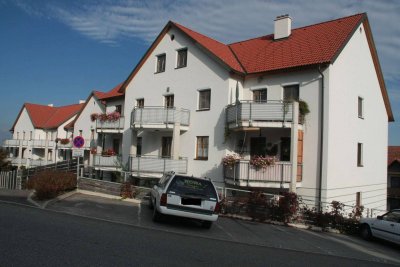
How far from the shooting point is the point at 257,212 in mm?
15484

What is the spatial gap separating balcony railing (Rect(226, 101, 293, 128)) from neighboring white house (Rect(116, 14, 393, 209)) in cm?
5

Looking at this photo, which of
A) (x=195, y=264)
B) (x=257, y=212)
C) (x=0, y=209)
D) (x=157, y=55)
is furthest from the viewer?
(x=157, y=55)

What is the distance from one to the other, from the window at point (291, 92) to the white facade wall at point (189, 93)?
306cm

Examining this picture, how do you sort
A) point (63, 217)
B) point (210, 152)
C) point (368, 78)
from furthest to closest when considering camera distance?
point (368, 78), point (210, 152), point (63, 217)

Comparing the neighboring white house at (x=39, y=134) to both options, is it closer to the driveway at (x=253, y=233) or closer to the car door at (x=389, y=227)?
the driveway at (x=253, y=233)

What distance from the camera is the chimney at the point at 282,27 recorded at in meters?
23.4

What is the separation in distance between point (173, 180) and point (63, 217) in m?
3.93

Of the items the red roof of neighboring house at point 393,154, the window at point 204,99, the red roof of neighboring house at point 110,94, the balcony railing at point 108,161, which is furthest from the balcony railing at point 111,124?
the red roof of neighboring house at point 393,154

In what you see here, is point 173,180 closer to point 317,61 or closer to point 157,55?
point 317,61

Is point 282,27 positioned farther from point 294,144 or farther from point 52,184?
point 52,184

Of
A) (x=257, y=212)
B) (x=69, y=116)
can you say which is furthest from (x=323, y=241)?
(x=69, y=116)

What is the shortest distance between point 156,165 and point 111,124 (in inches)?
319

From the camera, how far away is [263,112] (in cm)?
1884

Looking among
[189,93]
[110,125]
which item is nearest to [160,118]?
[189,93]
